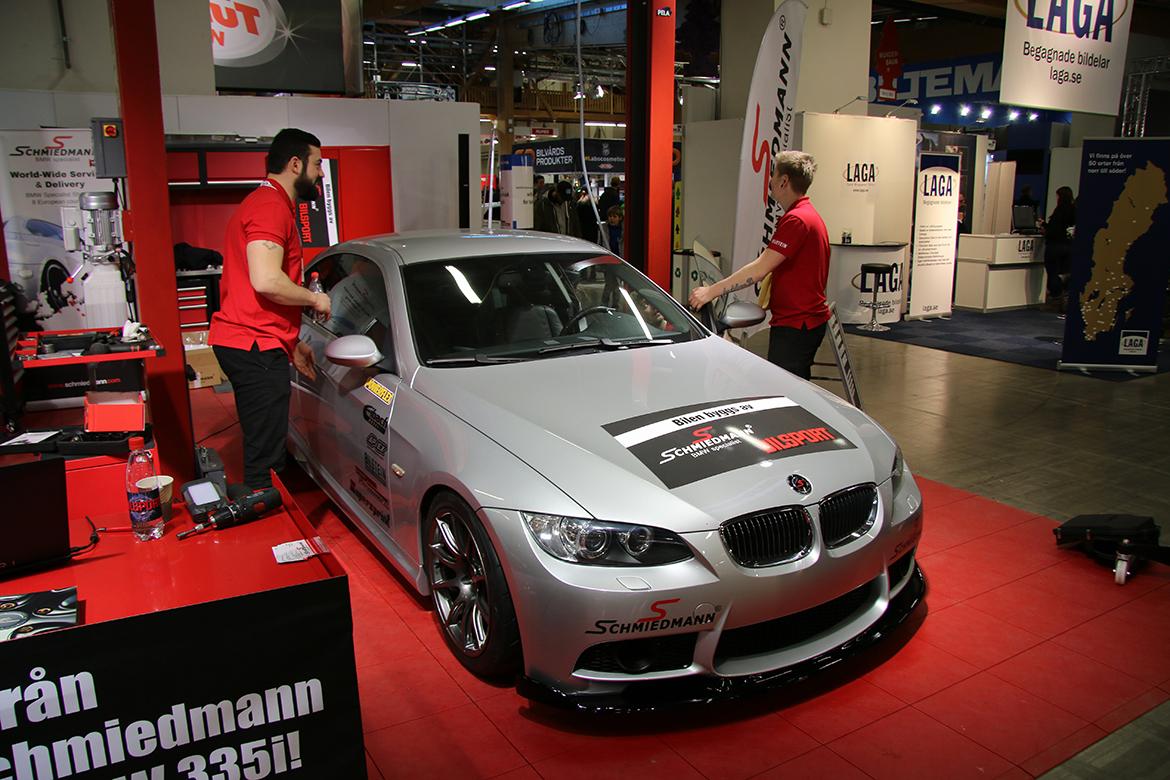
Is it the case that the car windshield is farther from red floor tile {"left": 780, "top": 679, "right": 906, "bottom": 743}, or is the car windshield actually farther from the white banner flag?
the white banner flag

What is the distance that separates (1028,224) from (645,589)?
1192 cm

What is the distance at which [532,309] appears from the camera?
355 centimetres

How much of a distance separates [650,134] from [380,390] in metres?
2.98

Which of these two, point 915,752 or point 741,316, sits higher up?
point 741,316

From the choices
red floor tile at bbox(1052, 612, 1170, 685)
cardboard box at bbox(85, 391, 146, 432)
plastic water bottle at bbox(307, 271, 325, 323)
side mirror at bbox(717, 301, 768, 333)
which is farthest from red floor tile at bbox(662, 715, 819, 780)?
plastic water bottle at bbox(307, 271, 325, 323)

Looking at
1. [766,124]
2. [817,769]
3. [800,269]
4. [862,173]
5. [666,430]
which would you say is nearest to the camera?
[817,769]

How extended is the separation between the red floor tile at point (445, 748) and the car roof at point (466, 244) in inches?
71.1

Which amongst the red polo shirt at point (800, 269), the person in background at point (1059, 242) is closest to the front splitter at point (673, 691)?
the red polo shirt at point (800, 269)

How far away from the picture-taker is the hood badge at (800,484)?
8.53 ft

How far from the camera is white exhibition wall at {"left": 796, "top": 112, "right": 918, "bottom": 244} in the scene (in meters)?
9.88

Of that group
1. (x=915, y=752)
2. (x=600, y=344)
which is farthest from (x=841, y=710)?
(x=600, y=344)

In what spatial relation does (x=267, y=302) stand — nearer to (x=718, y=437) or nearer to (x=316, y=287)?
(x=316, y=287)

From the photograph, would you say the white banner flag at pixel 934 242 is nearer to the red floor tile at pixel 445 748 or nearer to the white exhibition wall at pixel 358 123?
the white exhibition wall at pixel 358 123

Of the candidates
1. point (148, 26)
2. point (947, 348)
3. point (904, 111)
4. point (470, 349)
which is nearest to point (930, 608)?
point (470, 349)
